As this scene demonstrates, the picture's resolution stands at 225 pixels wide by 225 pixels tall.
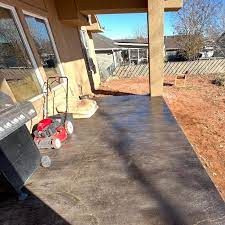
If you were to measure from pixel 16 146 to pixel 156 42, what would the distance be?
15.4 feet

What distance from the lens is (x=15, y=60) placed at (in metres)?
4.16

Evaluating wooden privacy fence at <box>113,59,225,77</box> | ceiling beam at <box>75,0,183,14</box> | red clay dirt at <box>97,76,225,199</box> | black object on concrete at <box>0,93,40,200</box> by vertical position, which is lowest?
wooden privacy fence at <box>113,59,225,77</box>

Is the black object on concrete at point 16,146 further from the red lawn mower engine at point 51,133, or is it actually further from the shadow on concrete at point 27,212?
the red lawn mower engine at point 51,133

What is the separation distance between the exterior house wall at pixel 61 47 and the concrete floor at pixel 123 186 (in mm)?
1611

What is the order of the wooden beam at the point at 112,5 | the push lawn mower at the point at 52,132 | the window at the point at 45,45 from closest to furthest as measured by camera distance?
the push lawn mower at the point at 52,132
the window at the point at 45,45
the wooden beam at the point at 112,5

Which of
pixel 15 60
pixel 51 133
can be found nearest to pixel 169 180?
pixel 51 133

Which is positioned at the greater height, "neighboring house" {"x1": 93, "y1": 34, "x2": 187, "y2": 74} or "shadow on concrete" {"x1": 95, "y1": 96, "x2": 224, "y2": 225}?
"shadow on concrete" {"x1": 95, "y1": 96, "x2": 224, "y2": 225}

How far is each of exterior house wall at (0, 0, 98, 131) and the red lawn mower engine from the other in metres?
0.55

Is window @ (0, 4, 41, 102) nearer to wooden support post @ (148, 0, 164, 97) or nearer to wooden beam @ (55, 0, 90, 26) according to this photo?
wooden beam @ (55, 0, 90, 26)

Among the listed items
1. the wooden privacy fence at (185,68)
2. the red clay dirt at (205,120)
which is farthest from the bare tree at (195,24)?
the red clay dirt at (205,120)

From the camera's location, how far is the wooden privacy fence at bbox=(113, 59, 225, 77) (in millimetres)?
14656

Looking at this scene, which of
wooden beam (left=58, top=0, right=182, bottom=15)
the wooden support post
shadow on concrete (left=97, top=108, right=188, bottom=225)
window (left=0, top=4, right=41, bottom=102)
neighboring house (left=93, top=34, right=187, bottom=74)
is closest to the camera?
shadow on concrete (left=97, top=108, right=188, bottom=225)

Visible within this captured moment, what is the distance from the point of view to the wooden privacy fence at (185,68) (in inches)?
577

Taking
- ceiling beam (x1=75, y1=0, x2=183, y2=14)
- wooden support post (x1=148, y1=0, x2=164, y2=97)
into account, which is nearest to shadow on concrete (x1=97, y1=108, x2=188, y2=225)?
wooden support post (x1=148, y1=0, x2=164, y2=97)
